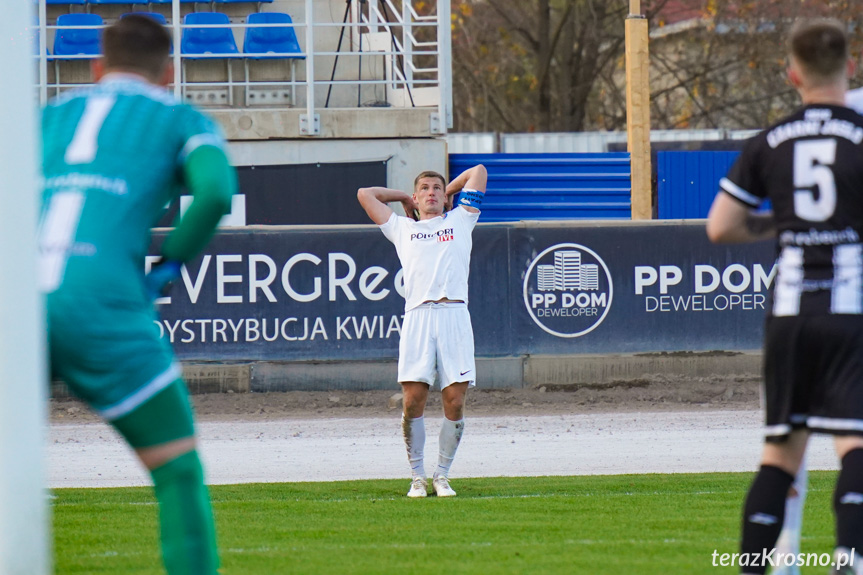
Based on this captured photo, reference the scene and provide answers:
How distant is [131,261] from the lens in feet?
12.5

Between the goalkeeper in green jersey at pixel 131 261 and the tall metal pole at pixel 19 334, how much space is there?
6.3 inches

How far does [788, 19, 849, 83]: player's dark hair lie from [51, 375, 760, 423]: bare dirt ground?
957cm

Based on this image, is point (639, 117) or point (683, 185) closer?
point (639, 117)

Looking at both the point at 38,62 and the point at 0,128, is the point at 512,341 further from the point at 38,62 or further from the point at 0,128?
the point at 0,128

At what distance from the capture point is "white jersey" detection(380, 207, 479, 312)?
8.34 metres

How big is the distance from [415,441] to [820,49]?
476 centimetres

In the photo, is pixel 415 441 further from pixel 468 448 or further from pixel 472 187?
pixel 468 448

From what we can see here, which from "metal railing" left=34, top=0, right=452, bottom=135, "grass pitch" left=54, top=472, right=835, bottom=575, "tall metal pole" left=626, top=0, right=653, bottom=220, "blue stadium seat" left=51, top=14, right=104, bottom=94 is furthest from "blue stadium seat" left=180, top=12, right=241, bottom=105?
"grass pitch" left=54, top=472, right=835, bottom=575

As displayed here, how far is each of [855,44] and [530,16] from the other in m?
8.26

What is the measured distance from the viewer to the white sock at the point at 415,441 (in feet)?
27.1

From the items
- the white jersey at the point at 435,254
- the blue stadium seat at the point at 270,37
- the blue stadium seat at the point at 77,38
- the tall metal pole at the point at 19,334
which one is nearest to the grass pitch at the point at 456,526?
the white jersey at the point at 435,254

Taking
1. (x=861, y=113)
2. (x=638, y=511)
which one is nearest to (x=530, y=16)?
(x=638, y=511)

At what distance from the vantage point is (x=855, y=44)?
3061cm

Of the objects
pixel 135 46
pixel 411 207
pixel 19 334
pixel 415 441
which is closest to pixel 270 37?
pixel 411 207
